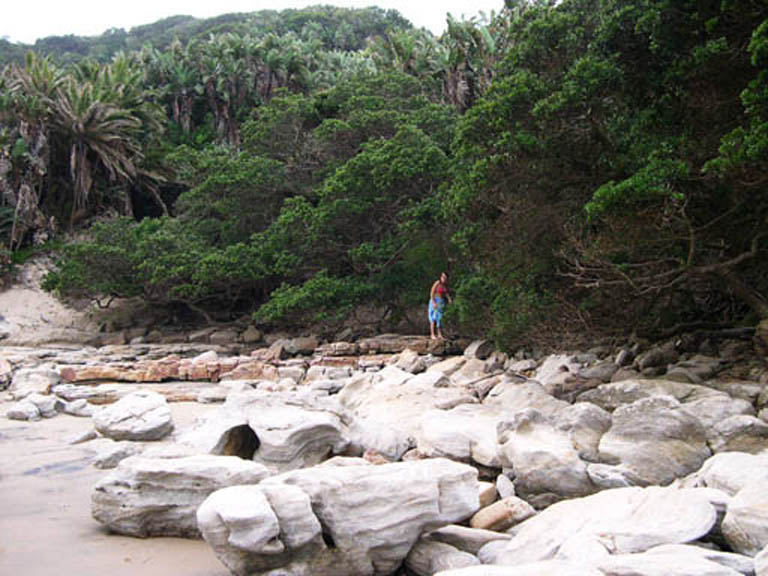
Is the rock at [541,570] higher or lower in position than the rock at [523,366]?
higher

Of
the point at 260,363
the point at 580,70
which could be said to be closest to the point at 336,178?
the point at 260,363

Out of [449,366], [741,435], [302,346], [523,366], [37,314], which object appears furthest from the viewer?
[37,314]

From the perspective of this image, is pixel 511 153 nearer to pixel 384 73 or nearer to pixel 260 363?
pixel 260 363

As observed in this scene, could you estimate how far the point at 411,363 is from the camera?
505 inches

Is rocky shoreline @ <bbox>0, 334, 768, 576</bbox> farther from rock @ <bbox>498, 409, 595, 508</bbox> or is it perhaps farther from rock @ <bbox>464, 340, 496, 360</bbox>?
rock @ <bbox>464, 340, 496, 360</bbox>

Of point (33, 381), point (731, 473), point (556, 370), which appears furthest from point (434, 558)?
point (33, 381)

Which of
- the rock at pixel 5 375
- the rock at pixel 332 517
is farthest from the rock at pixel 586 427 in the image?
the rock at pixel 5 375

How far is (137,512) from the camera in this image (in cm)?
430

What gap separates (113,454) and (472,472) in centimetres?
360

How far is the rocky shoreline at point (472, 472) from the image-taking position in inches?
136

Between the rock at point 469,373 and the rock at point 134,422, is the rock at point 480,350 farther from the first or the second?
the rock at point 134,422

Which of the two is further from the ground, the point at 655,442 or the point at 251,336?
the point at 655,442

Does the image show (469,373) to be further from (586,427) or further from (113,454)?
(113,454)

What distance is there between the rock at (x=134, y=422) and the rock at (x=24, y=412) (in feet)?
6.00
